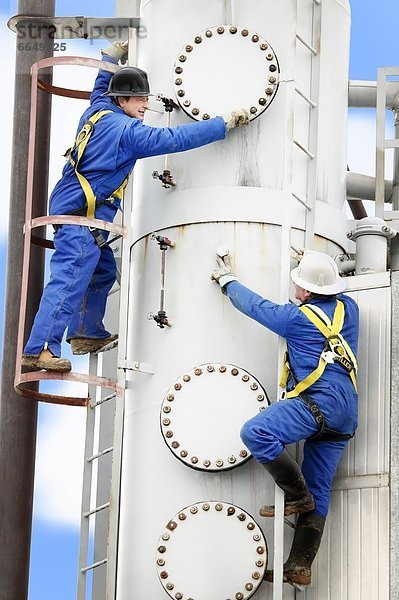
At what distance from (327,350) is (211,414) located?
108cm

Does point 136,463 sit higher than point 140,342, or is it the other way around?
point 140,342

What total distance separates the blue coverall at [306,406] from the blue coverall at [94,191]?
1.36m

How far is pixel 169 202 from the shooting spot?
12805 mm

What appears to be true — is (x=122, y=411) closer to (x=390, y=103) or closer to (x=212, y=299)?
(x=212, y=299)

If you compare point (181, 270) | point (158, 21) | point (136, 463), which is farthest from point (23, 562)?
point (158, 21)

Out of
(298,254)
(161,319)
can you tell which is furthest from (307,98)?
(161,319)

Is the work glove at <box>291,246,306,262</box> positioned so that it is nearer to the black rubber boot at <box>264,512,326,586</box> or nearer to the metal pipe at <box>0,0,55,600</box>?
the black rubber boot at <box>264,512,326,586</box>

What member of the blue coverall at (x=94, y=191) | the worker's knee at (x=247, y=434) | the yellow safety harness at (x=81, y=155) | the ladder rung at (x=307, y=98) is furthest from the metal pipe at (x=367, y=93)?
the worker's knee at (x=247, y=434)

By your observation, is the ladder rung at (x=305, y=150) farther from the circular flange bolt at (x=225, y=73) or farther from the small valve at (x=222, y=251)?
the small valve at (x=222, y=251)

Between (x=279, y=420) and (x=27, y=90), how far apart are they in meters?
5.48

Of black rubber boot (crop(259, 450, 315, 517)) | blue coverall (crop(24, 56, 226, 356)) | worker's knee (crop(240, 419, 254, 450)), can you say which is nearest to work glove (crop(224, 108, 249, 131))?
blue coverall (crop(24, 56, 226, 356))

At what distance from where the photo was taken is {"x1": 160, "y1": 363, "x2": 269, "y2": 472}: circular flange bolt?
39.2 feet

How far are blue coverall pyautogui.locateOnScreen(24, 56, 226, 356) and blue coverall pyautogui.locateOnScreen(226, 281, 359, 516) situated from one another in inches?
53.4

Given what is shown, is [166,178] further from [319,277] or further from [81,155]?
[319,277]
